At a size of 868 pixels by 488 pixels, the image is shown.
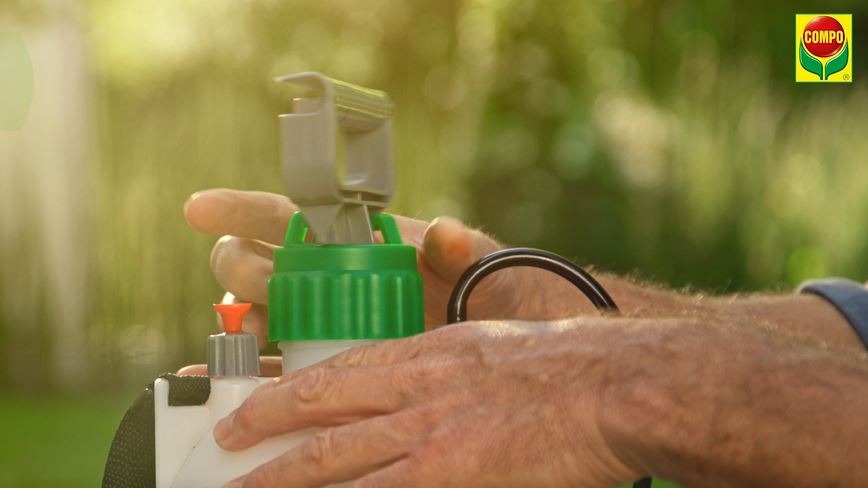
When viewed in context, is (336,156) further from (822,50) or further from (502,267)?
(822,50)

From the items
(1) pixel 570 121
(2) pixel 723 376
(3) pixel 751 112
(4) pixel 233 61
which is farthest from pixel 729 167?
(2) pixel 723 376

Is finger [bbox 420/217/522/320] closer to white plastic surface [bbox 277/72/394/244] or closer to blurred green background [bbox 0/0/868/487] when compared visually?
white plastic surface [bbox 277/72/394/244]

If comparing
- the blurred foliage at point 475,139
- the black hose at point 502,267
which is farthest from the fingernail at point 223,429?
the blurred foliage at point 475,139

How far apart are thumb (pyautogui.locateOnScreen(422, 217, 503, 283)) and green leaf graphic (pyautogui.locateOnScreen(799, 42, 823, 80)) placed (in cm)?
99

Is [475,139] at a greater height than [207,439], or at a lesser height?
greater

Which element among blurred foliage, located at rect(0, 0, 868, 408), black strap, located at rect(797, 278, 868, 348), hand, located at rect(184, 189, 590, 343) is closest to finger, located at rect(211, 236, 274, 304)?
hand, located at rect(184, 189, 590, 343)

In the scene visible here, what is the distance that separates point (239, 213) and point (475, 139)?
9.08 feet

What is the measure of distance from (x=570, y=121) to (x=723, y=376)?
10.2 feet

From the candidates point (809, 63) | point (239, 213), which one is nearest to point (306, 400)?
point (239, 213)

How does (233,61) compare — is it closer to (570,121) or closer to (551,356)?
(570,121)

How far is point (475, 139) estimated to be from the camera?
11.8ft

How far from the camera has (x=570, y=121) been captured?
3623mm

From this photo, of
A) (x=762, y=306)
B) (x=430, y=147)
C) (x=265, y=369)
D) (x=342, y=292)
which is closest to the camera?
(x=342, y=292)

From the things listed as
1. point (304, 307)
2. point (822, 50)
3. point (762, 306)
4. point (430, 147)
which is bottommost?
point (762, 306)
